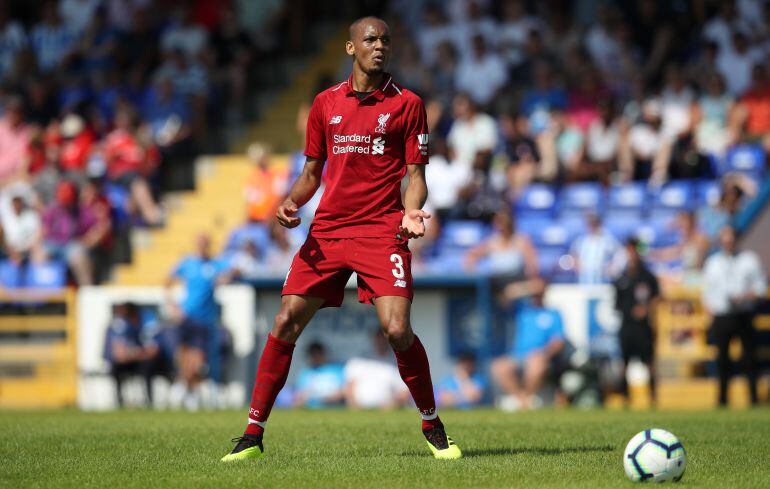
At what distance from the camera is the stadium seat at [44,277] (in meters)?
19.3

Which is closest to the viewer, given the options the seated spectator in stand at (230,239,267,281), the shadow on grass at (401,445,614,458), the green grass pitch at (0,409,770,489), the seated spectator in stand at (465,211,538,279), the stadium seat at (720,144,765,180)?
the green grass pitch at (0,409,770,489)

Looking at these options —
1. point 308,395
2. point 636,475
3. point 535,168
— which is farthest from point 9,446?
point 535,168

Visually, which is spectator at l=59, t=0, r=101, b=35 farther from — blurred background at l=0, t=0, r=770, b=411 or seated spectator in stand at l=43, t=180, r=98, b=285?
seated spectator in stand at l=43, t=180, r=98, b=285

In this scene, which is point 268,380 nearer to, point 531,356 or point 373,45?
point 373,45

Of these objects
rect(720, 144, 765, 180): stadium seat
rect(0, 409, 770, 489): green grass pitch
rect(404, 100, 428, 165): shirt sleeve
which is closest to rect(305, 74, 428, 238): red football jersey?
rect(404, 100, 428, 165): shirt sleeve

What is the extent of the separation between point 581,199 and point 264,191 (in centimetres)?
462

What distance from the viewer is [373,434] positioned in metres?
10.2

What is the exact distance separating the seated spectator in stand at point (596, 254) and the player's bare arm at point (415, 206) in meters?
9.22

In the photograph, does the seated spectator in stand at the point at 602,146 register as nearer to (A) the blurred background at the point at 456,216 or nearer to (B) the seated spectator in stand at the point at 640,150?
(A) the blurred background at the point at 456,216

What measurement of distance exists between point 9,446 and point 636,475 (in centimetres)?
446

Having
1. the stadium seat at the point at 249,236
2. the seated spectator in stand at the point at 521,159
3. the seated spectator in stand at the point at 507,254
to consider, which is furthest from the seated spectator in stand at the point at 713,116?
the stadium seat at the point at 249,236

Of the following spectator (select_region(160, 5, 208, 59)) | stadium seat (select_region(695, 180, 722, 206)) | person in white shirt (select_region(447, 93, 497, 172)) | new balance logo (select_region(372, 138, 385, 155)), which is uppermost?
spectator (select_region(160, 5, 208, 59))

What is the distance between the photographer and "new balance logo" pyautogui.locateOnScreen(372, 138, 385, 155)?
8.16 metres

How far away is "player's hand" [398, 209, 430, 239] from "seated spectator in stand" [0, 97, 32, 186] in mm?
15173
